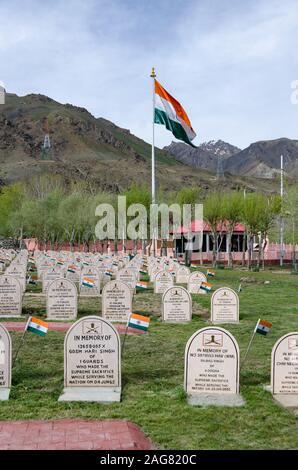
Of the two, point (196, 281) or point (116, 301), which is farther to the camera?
point (196, 281)

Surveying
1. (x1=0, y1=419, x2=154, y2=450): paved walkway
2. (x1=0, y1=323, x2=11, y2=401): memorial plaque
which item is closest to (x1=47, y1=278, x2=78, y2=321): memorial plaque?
(x1=0, y1=323, x2=11, y2=401): memorial plaque

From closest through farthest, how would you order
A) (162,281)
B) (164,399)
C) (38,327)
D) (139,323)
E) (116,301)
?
(164,399) < (38,327) < (139,323) < (116,301) < (162,281)

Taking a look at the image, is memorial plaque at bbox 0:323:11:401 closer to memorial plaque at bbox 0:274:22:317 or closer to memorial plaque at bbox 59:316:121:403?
memorial plaque at bbox 59:316:121:403

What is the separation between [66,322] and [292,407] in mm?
6736

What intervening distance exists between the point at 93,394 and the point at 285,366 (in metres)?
2.45

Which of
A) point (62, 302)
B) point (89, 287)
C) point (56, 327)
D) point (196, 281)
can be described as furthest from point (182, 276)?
point (56, 327)

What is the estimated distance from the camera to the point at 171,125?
1163 inches

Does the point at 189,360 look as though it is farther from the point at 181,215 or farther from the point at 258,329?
the point at 181,215

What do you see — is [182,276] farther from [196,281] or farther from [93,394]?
[93,394]

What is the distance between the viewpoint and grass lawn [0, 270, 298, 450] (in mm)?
5543

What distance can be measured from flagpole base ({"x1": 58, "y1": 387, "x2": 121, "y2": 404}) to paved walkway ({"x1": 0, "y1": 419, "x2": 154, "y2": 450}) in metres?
0.82

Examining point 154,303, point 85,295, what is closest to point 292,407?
point 154,303

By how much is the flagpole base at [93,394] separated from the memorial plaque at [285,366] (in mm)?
2003

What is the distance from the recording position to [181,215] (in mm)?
43469
